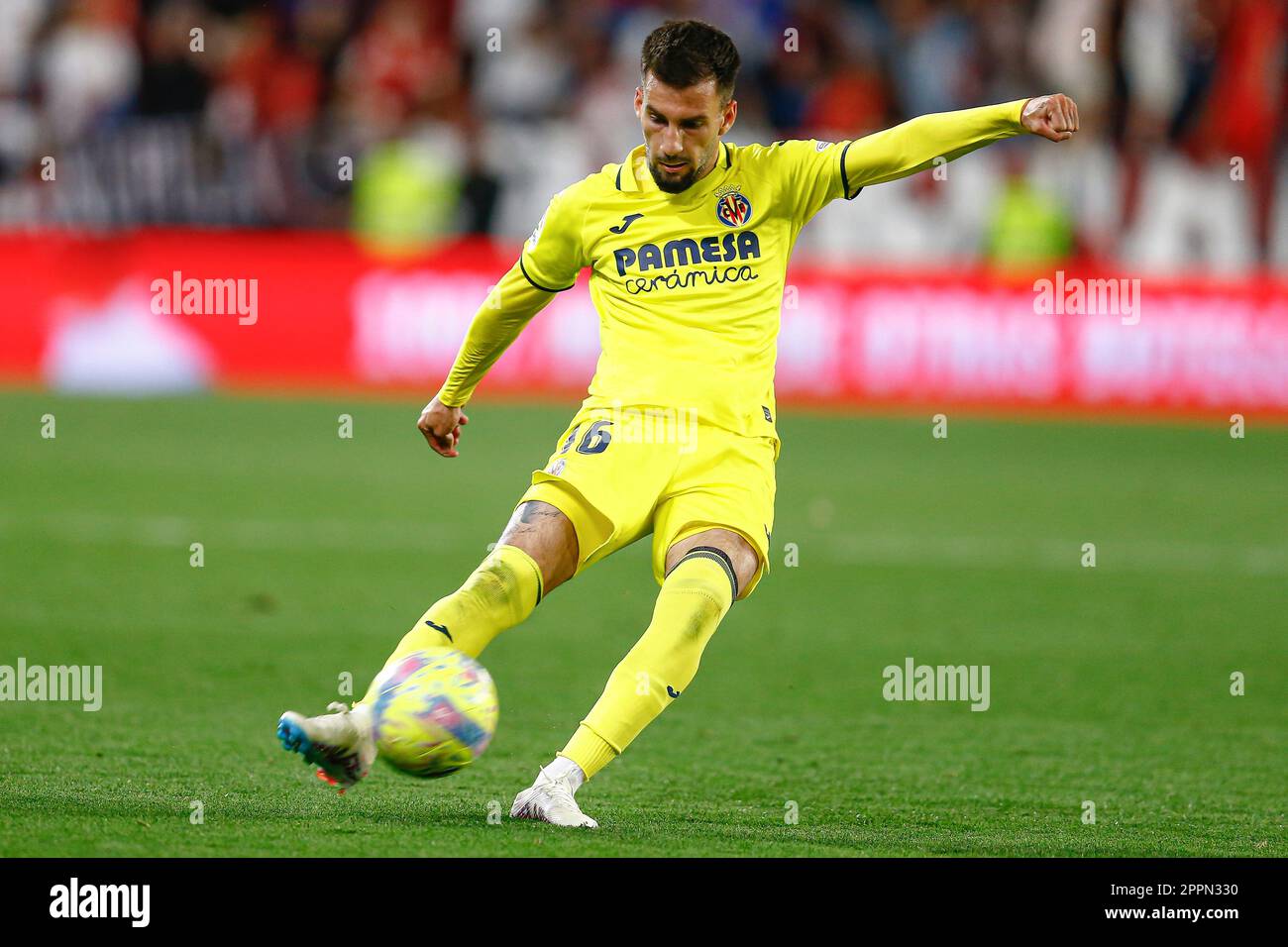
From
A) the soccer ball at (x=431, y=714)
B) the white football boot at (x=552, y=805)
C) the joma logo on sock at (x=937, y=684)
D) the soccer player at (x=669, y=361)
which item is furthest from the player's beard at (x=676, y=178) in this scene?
the joma logo on sock at (x=937, y=684)

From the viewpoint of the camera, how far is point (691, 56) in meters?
5.54

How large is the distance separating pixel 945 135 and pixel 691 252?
83 cm

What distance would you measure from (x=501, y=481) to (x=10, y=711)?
7.36 meters

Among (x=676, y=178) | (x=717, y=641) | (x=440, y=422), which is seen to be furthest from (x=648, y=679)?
(x=717, y=641)

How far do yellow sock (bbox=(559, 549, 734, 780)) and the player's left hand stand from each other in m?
1.54

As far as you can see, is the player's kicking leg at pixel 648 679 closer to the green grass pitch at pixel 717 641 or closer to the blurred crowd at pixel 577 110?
the green grass pitch at pixel 717 641

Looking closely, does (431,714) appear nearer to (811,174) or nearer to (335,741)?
(335,741)

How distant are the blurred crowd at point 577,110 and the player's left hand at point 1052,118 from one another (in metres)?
12.5

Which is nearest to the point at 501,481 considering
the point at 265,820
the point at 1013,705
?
the point at 1013,705

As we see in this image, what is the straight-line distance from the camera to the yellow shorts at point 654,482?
5621 millimetres

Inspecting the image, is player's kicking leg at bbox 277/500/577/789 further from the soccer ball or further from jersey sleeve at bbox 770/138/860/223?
jersey sleeve at bbox 770/138/860/223

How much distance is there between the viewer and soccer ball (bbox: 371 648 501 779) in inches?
196

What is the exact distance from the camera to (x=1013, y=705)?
7.79m

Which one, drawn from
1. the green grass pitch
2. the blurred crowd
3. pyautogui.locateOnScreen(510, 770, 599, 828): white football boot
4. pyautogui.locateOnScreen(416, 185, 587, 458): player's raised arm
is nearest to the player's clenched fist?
pyautogui.locateOnScreen(416, 185, 587, 458): player's raised arm
